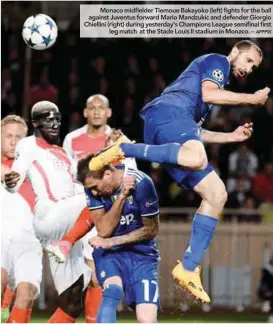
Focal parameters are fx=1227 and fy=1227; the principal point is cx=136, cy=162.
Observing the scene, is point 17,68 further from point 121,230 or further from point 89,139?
point 121,230

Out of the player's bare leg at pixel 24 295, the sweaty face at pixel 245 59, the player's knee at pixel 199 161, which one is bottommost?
the player's bare leg at pixel 24 295

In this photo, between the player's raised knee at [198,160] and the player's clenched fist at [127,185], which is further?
the player's raised knee at [198,160]

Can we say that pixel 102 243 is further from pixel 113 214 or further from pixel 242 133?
pixel 242 133

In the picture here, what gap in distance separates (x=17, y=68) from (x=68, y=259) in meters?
5.99

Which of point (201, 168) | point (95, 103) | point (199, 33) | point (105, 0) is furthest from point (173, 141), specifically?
point (105, 0)

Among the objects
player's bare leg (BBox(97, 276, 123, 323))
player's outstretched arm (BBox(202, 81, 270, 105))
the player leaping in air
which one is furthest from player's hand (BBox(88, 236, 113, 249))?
player's outstretched arm (BBox(202, 81, 270, 105))

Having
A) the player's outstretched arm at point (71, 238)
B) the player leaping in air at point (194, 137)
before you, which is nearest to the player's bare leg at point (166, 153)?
the player leaping in air at point (194, 137)

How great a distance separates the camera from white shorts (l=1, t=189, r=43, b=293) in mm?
10805

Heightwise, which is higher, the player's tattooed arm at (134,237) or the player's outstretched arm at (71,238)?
the player's tattooed arm at (134,237)

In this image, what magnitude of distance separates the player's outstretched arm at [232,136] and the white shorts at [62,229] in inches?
52.4

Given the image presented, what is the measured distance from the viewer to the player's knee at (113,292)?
912cm

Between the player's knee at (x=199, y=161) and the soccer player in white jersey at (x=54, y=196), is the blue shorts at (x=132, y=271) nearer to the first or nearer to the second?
the player's knee at (x=199, y=161)

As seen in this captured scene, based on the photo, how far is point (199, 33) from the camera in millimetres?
10711

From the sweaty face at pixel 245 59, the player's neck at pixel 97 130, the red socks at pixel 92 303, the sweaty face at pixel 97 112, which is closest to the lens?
the sweaty face at pixel 245 59
